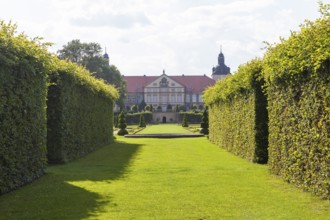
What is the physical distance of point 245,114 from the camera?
494 inches

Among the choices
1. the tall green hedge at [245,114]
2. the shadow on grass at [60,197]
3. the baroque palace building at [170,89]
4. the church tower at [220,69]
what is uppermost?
the church tower at [220,69]

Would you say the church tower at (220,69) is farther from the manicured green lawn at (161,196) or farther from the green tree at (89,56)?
the manicured green lawn at (161,196)

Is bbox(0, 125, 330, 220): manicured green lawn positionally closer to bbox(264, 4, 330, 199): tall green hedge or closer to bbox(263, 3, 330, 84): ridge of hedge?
bbox(264, 4, 330, 199): tall green hedge

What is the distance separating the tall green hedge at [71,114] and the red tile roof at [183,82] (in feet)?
272

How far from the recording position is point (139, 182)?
8031 millimetres

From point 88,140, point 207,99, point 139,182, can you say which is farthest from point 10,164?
point 207,99

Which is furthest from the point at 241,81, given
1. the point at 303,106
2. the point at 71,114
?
the point at 303,106

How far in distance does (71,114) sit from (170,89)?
280 feet

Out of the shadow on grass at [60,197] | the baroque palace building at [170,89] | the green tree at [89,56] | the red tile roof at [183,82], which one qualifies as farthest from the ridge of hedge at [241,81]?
the red tile roof at [183,82]

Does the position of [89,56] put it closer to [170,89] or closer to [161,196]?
[170,89]

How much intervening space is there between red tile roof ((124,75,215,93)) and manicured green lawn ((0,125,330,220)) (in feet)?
296

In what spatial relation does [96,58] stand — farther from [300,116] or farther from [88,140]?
[300,116]

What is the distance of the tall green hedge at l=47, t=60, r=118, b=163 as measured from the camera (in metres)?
11.5

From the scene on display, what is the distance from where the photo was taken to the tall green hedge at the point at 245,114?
37.1 feet
